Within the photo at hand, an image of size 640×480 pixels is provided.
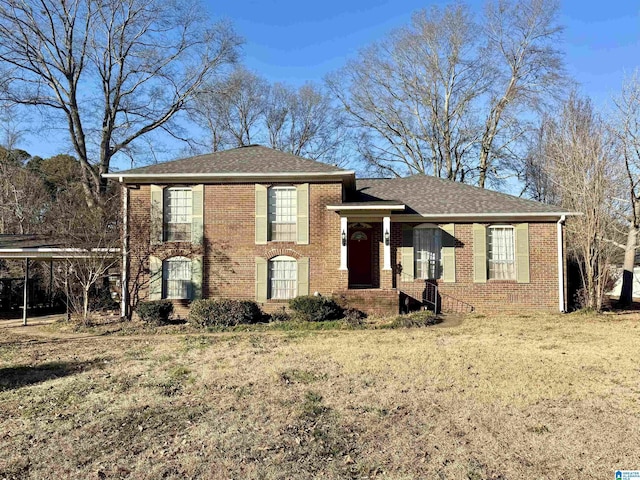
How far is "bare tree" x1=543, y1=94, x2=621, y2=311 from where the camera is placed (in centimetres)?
1466

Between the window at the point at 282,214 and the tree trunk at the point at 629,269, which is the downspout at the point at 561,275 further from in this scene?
the window at the point at 282,214

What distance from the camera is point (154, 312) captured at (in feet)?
42.3

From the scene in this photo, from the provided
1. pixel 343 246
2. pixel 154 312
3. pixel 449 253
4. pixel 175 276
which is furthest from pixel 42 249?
pixel 449 253

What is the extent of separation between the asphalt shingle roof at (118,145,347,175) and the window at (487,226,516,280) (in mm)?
5351

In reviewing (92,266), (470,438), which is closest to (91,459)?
(470,438)

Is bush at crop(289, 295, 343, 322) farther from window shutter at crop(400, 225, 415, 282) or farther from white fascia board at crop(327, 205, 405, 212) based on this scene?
window shutter at crop(400, 225, 415, 282)

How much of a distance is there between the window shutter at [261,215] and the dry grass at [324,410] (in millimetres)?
4873

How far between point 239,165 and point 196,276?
12.0 ft

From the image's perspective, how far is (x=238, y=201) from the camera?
1412 centimetres

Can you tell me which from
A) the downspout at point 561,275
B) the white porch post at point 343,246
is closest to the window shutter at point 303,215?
the white porch post at point 343,246


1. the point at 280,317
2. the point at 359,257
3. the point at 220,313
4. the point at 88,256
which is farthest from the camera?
the point at 359,257

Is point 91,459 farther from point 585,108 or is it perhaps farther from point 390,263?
point 585,108

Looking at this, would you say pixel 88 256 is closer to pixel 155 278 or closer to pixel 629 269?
pixel 155 278

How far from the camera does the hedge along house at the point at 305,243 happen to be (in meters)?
13.9
